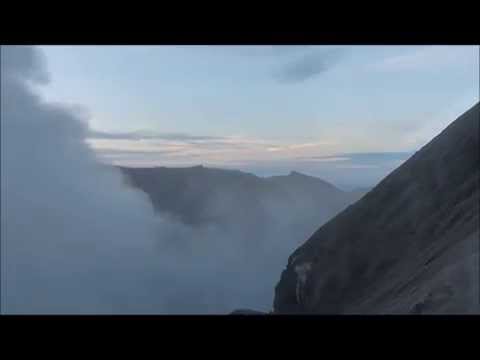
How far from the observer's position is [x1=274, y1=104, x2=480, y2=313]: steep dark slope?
19969 millimetres

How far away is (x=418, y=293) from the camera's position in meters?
15.5

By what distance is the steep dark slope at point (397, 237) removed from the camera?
19969 millimetres

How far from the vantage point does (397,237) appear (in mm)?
26484

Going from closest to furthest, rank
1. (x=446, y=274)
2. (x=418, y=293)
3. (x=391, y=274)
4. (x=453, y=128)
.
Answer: (x=446, y=274) < (x=418, y=293) < (x=391, y=274) < (x=453, y=128)
